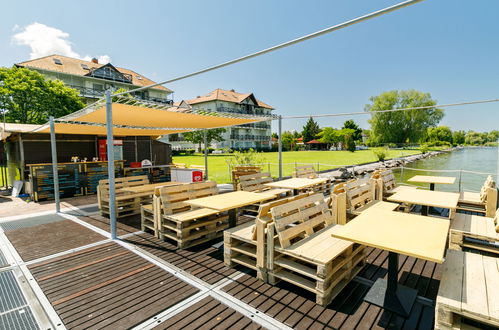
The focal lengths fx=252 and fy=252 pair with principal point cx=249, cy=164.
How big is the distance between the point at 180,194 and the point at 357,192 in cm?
316

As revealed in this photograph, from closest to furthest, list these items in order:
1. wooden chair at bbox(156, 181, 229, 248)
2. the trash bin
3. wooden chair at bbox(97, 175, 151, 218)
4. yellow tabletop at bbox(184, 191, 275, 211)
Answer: yellow tabletop at bbox(184, 191, 275, 211) < wooden chair at bbox(156, 181, 229, 248) < wooden chair at bbox(97, 175, 151, 218) < the trash bin

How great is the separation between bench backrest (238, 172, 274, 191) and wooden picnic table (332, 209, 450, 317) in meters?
3.74

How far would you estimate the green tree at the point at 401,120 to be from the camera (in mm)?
42322

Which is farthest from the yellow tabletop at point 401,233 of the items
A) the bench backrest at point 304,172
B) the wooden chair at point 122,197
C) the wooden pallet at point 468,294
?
the wooden chair at point 122,197

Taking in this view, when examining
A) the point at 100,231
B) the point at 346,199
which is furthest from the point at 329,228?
the point at 100,231

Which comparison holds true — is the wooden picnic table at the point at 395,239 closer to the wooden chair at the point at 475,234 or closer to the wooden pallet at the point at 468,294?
the wooden pallet at the point at 468,294

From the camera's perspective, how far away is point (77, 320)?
8.04 feet

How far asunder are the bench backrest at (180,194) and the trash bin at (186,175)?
17.6ft

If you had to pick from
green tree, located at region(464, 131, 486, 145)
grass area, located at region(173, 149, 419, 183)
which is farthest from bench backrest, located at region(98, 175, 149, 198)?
green tree, located at region(464, 131, 486, 145)

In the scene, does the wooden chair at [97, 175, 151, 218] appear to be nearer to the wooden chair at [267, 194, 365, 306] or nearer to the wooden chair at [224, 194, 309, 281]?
the wooden chair at [224, 194, 309, 281]

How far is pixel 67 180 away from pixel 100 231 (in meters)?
5.36

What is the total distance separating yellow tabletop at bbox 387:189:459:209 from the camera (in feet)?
12.0

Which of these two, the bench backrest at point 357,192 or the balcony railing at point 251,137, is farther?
the balcony railing at point 251,137

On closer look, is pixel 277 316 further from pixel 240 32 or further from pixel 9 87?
pixel 9 87
